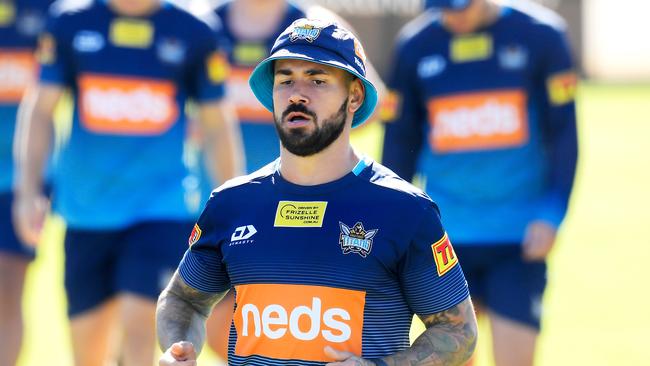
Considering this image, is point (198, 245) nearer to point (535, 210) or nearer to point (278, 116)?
point (278, 116)

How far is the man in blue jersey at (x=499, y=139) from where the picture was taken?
744 centimetres

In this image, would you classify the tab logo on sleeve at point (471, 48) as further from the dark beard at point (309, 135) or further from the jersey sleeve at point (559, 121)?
the dark beard at point (309, 135)

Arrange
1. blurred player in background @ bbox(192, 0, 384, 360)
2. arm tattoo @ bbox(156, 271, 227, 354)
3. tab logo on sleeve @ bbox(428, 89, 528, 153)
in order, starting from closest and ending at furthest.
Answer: arm tattoo @ bbox(156, 271, 227, 354), tab logo on sleeve @ bbox(428, 89, 528, 153), blurred player in background @ bbox(192, 0, 384, 360)

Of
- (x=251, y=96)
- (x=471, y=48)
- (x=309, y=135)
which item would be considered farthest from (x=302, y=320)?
(x=251, y=96)

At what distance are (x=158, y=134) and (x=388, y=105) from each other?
4.00 ft

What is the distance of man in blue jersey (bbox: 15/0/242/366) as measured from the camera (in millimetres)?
7613

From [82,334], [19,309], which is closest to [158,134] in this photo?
[82,334]

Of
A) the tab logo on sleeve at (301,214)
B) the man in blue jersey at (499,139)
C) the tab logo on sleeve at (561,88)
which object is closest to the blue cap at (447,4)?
the man in blue jersey at (499,139)

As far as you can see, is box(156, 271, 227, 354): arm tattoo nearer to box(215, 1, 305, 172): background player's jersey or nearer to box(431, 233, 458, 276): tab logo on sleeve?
box(431, 233, 458, 276): tab logo on sleeve

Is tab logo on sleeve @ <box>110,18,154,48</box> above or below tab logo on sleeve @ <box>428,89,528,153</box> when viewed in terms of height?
above

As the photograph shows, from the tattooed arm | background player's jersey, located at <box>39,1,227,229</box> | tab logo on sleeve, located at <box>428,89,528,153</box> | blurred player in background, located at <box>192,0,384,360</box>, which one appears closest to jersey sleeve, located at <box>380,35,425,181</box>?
tab logo on sleeve, located at <box>428,89,528,153</box>

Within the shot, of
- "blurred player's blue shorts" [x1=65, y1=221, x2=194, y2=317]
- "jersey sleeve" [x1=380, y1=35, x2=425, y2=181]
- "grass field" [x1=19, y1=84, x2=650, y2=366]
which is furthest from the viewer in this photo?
"grass field" [x1=19, y1=84, x2=650, y2=366]

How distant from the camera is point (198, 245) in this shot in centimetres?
→ 506

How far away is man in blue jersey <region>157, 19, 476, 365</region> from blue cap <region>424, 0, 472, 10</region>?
2400 mm
